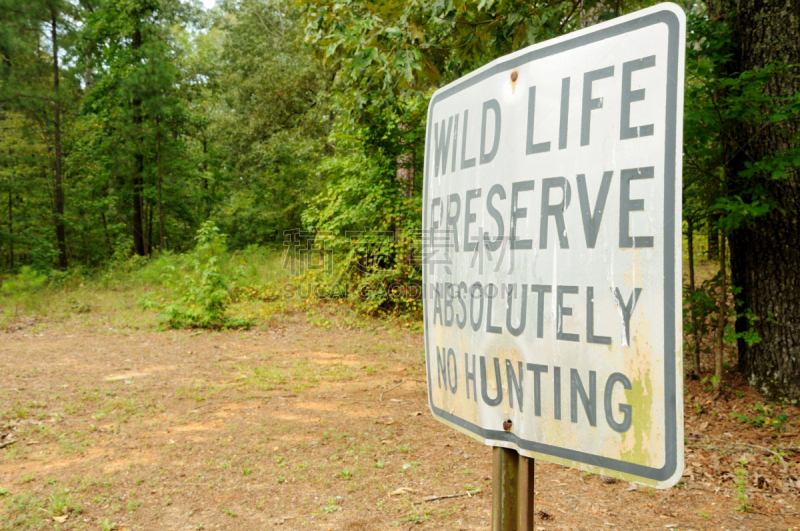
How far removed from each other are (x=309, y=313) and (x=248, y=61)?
1141 centimetres

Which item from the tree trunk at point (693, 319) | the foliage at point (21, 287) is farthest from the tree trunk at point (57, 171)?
the tree trunk at point (693, 319)

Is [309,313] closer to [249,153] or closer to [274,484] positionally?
[274,484]

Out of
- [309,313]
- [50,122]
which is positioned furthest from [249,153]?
[309,313]

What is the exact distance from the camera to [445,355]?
1239 mm

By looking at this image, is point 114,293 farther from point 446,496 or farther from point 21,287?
point 446,496

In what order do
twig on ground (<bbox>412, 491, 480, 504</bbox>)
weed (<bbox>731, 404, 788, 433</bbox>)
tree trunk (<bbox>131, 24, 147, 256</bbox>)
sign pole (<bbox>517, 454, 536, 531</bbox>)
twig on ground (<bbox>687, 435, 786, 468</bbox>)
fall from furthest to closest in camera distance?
1. tree trunk (<bbox>131, 24, 147, 256</bbox>)
2. weed (<bbox>731, 404, 788, 433</bbox>)
3. twig on ground (<bbox>687, 435, 786, 468</bbox>)
4. twig on ground (<bbox>412, 491, 480, 504</bbox>)
5. sign pole (<bbox>517, 454, 536, 531</bbox>)

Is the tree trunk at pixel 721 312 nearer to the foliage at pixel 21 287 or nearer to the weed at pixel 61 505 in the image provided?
the weed at pixel 61 505

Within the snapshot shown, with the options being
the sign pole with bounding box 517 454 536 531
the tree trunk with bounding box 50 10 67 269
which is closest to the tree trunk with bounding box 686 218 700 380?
the sign pole with bounding box 517 454 536 531

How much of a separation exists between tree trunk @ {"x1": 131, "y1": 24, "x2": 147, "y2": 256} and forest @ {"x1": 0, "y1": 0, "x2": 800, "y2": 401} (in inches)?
3.2

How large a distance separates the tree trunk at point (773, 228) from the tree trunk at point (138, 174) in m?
19.8

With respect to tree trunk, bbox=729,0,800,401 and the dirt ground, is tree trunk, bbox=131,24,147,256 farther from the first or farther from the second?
tree trunk, bbox=729,0,800,401

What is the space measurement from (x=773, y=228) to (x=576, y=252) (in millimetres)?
4794

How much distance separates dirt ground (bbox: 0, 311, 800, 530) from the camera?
3.35 metres

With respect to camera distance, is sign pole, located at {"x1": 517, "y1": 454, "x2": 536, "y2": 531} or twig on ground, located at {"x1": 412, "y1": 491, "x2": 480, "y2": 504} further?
twig on ground, located at {"x1": 412, "y1": 491, "x2": 480, "y2": 504}
